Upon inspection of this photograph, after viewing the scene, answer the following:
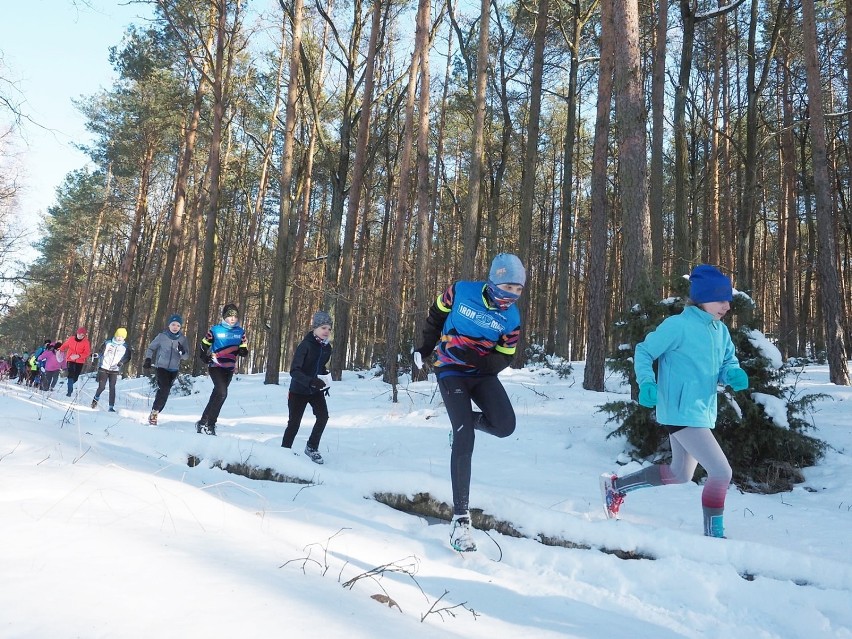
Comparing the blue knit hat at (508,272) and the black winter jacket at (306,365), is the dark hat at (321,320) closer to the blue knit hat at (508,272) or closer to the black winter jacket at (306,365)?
the black winter jacket at (306,365)

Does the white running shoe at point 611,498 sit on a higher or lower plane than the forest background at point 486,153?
lower

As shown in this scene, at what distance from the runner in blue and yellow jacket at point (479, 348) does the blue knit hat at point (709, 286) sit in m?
1.20

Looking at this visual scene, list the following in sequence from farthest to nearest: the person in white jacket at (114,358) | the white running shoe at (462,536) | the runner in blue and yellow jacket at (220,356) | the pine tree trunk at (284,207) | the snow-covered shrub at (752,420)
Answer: the pine tree trunk at (284,207) < the person in white jacket at (114,358) < the runner in blue and yellow jacket at (220,356) < the snow-covered shrub at (752,420) < the white running shoe at (462,536)

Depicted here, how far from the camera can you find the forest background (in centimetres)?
1139

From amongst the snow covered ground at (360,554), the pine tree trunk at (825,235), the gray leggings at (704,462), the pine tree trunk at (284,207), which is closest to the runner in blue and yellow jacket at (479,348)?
the snow covered ground at (360,554)

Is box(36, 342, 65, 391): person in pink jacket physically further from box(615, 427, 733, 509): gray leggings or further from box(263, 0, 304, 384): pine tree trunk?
box(615, 427, 733, 509): gray leggings

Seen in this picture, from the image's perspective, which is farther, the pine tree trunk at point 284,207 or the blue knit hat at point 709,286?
the pine tree trunk at point 284,207

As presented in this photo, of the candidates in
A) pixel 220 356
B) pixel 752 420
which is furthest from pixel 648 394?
pixel 220 356

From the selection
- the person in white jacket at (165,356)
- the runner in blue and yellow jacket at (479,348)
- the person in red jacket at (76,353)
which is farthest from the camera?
the person in red jacket at (76,353)

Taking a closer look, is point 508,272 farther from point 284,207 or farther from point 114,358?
point 284,207

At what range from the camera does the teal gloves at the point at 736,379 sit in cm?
377

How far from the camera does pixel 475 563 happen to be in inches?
129

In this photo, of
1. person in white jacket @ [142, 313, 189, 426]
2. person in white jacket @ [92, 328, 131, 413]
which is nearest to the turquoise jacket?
person in white jacket @ [142, 313, 189, 426]

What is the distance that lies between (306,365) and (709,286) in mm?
4306
